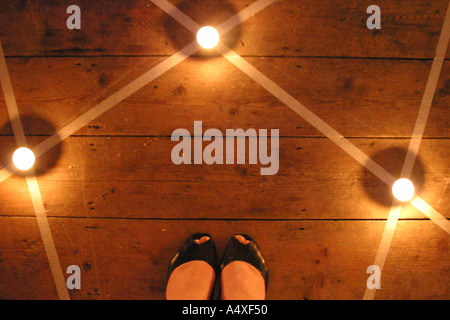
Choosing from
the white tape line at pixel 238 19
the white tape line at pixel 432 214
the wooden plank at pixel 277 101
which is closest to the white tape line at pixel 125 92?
the wooden plank at pixel 277 101

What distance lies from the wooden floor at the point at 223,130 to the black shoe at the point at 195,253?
4cm

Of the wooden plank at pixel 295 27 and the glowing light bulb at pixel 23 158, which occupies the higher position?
the wooden plank at pixel 295 27

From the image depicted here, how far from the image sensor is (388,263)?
102 cm

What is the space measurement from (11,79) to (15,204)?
18.8 inches

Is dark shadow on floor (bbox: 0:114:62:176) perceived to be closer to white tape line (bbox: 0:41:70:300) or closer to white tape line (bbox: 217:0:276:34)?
white tape line (bbox: 0:41:70:300)

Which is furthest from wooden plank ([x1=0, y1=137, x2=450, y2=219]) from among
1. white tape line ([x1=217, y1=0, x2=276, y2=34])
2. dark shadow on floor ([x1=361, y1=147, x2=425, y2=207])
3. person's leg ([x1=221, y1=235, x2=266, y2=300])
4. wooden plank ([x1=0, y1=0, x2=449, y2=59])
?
white tape line ([x1=217, y1=0, x2=276, y2=34])

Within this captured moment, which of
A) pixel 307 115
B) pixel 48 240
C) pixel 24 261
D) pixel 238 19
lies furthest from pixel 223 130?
pixel 24 261

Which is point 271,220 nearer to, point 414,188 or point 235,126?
point 235,126

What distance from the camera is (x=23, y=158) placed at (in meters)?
0.94

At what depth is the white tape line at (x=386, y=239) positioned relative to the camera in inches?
39.9

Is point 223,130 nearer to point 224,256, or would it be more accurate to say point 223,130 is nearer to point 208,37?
point 208,37

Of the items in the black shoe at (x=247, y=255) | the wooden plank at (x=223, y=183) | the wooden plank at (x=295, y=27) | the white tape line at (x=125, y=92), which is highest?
the wooden plank at (x=295, y=27)

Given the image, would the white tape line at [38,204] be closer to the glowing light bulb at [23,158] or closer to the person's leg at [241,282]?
the glowing light bulb at [23,158]
